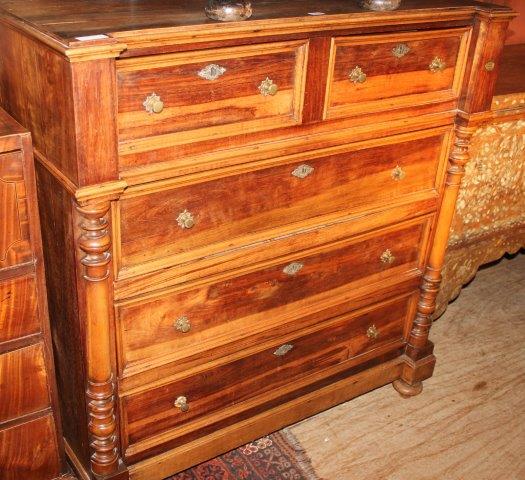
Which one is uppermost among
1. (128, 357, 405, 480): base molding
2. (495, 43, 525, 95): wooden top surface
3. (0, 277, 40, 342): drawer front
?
(495, 43, 525, 95): wooden top surface

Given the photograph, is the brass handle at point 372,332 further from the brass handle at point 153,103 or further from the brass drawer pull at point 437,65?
the brass handle at point 153,103

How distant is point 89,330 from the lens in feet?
5.94

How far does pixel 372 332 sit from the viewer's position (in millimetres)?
2518

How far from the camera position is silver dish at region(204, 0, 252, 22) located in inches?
66.6

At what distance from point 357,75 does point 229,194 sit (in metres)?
0.48

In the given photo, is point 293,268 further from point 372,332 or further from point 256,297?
point 372,332

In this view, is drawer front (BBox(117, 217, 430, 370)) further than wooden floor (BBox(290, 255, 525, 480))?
No

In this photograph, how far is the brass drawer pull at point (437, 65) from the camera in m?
2.13

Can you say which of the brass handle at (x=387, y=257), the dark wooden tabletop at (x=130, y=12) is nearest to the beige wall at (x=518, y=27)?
the dark wooden tabletop at (x=130, y=12)

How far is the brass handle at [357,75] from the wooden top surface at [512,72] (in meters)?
0.83

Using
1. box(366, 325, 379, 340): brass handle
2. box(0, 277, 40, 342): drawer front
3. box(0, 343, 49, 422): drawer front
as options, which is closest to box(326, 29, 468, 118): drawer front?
box(366, 325, 379, 340): brass handle

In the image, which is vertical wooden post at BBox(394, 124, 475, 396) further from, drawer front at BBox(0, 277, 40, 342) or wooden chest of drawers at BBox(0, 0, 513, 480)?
drawer front at BBox(0, 277, 40, 342)

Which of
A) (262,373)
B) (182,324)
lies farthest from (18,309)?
(262,373)

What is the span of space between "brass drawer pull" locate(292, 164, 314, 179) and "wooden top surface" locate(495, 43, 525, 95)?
0.96 meters
